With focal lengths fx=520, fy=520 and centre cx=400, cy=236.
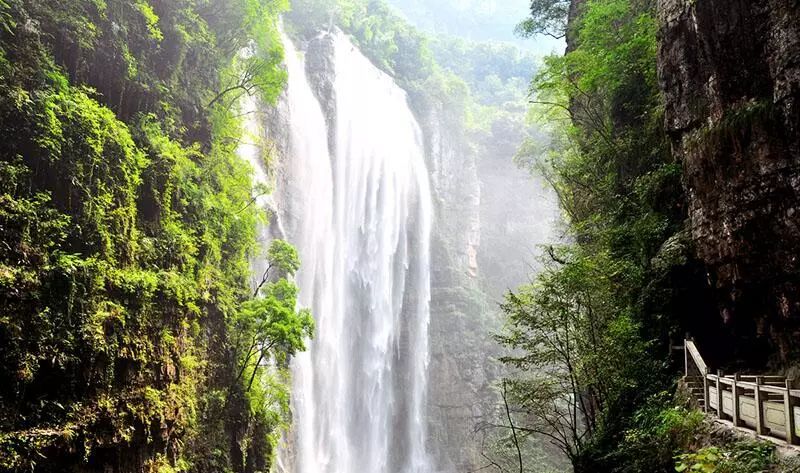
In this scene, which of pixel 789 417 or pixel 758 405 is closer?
pixel 789 417

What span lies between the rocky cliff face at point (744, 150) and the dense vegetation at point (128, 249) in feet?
35.7

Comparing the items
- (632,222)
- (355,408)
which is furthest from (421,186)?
(632,222)

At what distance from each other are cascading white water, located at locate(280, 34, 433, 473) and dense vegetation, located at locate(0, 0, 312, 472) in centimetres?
1058

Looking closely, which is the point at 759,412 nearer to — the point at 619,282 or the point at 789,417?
→ the point at 789,417

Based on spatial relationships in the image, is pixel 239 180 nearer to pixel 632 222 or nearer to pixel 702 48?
pixel 632 222

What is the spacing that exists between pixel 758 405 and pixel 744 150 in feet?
17.1

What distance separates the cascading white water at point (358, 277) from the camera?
28625 millimetres

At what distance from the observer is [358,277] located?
33750 mm

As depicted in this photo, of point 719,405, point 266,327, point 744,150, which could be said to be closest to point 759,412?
point 719,405

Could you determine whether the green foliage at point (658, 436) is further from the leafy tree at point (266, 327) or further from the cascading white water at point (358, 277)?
the cascading white water at point (358, 277)

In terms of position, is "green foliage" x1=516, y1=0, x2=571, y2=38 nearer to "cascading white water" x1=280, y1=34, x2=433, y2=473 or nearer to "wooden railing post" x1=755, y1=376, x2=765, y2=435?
"cascading white water" x1=280, y1=34, x2=433, y2=473

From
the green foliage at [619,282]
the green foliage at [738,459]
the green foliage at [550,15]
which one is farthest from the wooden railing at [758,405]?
the green foliage at [550,15]

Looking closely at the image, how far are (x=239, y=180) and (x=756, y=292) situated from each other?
14503 mm

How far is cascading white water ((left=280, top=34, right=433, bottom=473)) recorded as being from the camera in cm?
2862
